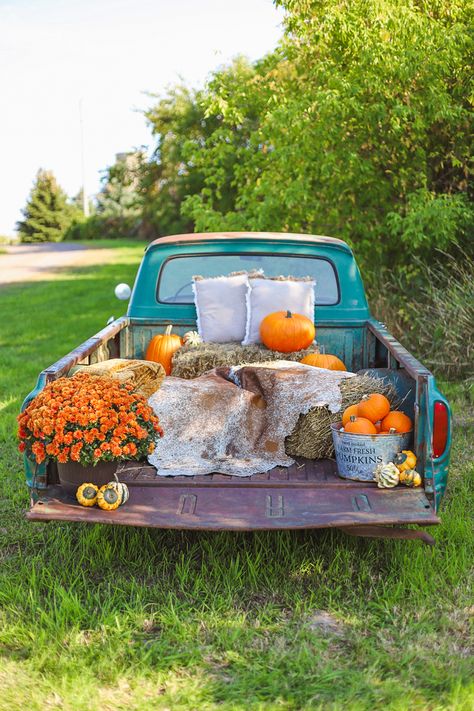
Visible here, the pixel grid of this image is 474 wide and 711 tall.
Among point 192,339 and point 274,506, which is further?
point 192,339

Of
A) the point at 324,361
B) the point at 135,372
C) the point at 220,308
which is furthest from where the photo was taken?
the point at 220,308

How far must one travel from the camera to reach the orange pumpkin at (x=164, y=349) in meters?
5.56

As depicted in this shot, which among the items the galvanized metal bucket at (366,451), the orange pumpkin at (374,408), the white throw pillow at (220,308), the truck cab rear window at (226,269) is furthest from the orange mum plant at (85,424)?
the truck cab rear window at (226,269)

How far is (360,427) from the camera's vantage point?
3850 mm

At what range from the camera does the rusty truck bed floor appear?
334cm

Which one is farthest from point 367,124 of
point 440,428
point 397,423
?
point 440,428

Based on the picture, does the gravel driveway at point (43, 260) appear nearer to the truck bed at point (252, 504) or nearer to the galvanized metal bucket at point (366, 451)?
the truck bed at point (252, 504)

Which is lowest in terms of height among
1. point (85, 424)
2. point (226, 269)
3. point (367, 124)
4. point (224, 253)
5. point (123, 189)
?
point (85, 424)

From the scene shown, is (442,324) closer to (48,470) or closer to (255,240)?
(255,240)

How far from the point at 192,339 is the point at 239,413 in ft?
4.40

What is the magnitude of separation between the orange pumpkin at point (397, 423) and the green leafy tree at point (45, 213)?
4695cm

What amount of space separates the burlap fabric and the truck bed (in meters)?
0.25

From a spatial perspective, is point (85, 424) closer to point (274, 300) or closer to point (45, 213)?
point (274, 300)

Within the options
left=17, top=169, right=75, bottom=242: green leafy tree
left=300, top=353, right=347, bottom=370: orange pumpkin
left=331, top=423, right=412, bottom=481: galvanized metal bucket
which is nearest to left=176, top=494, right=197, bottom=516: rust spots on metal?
left=331, top=423, right=412, bottom=481: galvanized metal bucket
